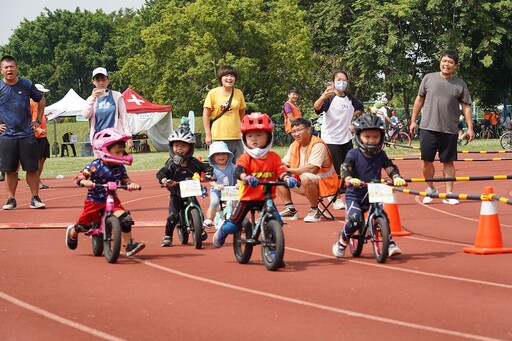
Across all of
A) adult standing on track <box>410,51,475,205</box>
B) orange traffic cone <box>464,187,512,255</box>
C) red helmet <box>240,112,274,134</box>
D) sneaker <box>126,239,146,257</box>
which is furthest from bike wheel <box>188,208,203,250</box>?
adult standing on track <box>410,51,475,205</box>

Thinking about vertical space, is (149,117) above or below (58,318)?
above

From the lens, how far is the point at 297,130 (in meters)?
13.5

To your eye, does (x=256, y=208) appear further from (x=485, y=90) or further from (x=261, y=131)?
(x=485, y=90)

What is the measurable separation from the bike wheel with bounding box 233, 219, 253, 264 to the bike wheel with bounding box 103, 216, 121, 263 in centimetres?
114

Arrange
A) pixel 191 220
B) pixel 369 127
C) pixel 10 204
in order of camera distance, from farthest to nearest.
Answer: pixel 10 204
pixel 191 220
pixel 369 127

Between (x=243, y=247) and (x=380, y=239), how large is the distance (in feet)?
4.34

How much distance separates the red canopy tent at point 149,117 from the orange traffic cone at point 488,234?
39768 mm

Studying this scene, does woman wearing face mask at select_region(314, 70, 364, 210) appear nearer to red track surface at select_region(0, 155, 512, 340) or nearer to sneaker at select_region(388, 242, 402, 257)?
red track surface at select_region(0, 155, 512, 340)

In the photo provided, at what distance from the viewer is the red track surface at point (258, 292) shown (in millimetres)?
6773

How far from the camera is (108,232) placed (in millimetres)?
10156

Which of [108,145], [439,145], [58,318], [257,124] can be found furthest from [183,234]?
[439,145]

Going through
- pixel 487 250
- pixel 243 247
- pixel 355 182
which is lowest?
pixel 487 250

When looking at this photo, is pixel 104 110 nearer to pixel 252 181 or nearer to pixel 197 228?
pixel 197 228

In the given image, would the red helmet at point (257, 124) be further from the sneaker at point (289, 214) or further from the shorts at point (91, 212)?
the sneaker at point (289, 214)
